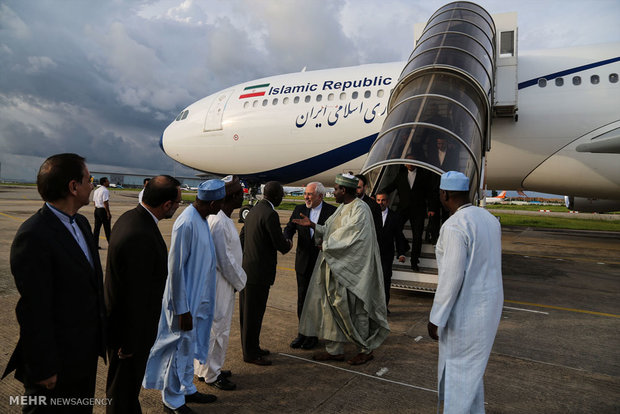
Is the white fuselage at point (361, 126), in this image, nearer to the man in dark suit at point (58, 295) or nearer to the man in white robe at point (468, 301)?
the man in white robe at point (468, 301)

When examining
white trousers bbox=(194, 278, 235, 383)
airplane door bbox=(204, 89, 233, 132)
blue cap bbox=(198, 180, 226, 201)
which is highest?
airplane door bbox=(204, 89, 233, 132)

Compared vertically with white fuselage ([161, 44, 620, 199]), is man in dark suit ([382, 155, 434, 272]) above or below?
below

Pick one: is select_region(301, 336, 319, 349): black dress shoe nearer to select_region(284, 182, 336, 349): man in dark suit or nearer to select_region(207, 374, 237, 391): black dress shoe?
select_region(284, 182, 336, 349): man in dark suit

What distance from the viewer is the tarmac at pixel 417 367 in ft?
10.0

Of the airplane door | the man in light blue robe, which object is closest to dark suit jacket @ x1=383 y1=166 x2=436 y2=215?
the man in light blue robe

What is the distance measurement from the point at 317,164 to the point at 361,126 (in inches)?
79.0

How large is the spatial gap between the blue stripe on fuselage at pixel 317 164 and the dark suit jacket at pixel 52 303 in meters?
10.0

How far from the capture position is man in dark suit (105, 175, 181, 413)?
2.30 m

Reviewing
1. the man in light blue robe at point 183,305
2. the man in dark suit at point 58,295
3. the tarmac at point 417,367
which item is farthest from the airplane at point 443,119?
the man in dark suit at point 58,295

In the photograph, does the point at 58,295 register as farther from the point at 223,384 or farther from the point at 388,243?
the point at 388,243

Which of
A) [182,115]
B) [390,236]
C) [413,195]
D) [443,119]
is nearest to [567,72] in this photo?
[443,119]

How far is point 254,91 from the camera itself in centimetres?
1359

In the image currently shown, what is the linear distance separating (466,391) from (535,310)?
4020mm

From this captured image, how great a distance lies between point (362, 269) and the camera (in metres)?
3.74
